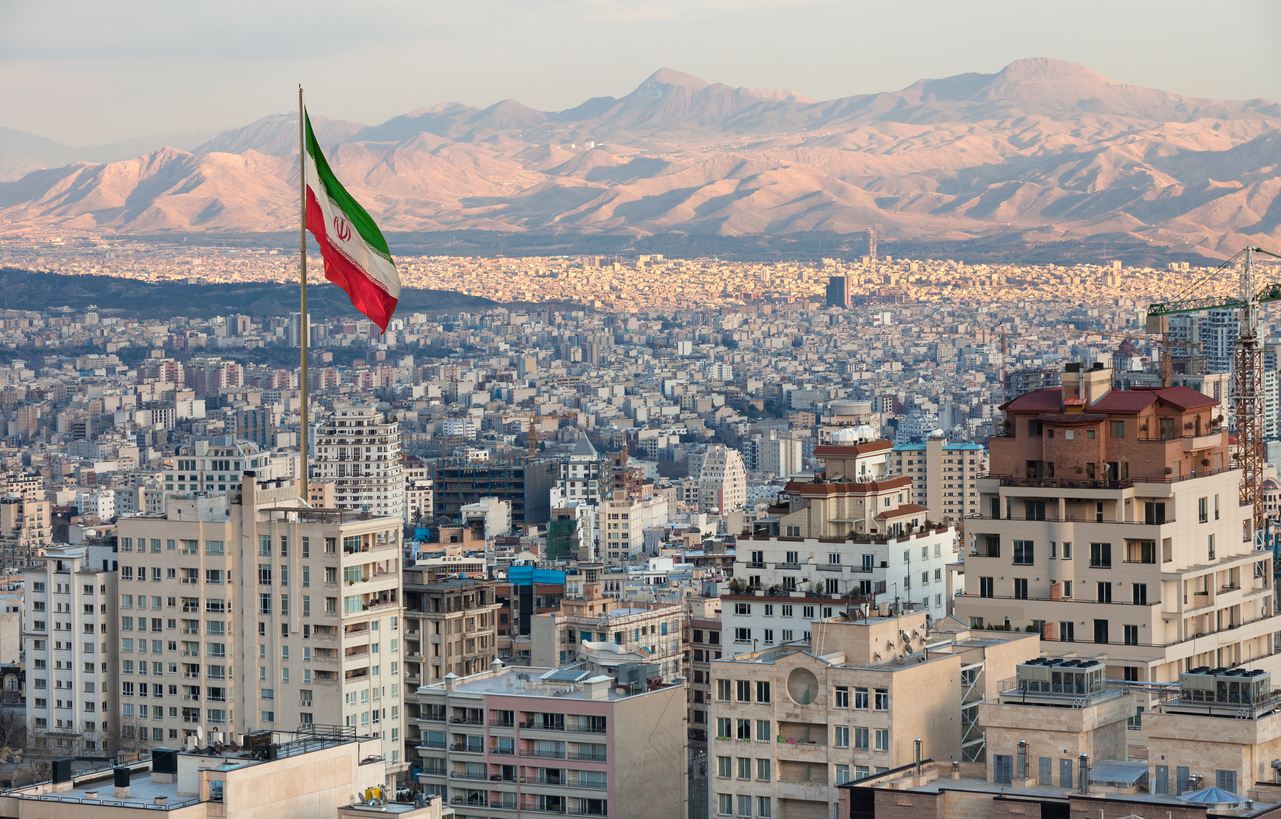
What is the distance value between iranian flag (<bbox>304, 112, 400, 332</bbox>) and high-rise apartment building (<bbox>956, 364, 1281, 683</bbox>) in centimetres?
912

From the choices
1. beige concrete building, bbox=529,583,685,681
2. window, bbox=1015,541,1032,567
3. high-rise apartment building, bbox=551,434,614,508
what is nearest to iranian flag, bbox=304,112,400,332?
window, bbox=1015,541,1032,567

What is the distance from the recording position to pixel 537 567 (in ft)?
215

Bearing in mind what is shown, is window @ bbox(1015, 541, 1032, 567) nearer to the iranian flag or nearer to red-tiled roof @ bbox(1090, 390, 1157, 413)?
red-tiled roof @ bbox(1090, 390, 1157, 413)

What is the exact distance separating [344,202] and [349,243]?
41cm

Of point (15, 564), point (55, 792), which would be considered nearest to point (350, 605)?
point (55, 792)

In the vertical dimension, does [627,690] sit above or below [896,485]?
below

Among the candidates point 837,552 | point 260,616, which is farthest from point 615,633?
point 260,616

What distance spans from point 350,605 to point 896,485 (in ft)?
30.7

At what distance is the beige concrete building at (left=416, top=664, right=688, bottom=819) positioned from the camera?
2580 centimetres

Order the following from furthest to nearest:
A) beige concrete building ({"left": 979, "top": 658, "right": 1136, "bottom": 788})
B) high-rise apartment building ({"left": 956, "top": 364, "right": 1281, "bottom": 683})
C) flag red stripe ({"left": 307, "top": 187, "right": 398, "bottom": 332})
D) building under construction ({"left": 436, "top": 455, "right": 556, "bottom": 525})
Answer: building under construction ({"left": 436, "top": 455, "right": 556, "bottom": 525}), high-rise apartment building ({"left": 956, "top": 364, "right": 1281, "bottom": 683}), flag red stripe ({"left": 307, "top": 187, "right": 398, "bottom": 332}), beige concrete building ({"left": 979, "top": 658, "right": 1136, "bottom": 788})

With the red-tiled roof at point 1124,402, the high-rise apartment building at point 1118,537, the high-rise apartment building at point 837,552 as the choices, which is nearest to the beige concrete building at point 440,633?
the high-rise apartment building at point 837,552

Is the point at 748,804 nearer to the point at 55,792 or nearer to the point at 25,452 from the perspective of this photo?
the point at 55,792

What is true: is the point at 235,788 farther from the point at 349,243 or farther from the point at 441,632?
the point at 441,632

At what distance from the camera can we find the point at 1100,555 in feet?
88.7
